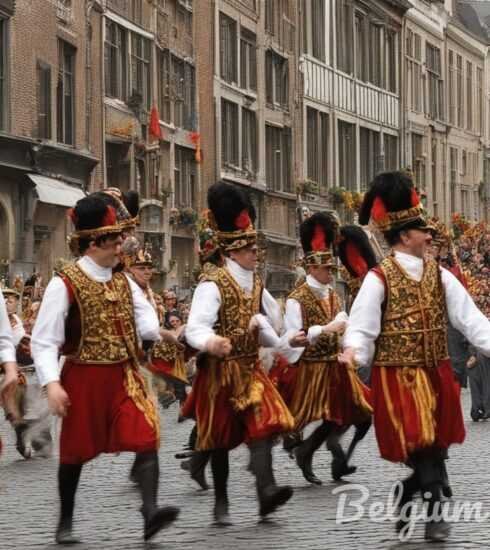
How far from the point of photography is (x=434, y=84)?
70562 millimetres

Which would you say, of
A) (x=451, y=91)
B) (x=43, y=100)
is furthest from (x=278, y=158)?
(x=451, y=91)

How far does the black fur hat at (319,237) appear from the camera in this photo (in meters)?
14.3

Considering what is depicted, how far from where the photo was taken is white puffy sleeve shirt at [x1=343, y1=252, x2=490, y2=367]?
1011 cm

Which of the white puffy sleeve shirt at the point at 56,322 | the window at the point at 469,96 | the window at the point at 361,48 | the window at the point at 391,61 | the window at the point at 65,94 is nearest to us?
the white puffy sleeve shirt at the point at 56,322

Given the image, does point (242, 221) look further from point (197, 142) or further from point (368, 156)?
point (368, 156)

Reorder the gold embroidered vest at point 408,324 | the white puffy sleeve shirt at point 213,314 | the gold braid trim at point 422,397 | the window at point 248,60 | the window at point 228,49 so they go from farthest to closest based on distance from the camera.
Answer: the window at point 248,60 → the window at point 228,49 → the white puffy sleeve shirt at point 213,314 → the gold embroidered vest at point 408,324 → the gold braid trim at point 422,397

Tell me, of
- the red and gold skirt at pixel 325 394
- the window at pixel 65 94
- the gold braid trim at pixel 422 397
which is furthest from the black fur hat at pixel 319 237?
the window at pixel 65 94

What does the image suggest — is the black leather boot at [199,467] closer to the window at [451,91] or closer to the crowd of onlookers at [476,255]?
the crowd of onlookers at [476,255]

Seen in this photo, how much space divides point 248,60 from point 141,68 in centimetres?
910

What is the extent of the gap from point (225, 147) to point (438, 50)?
2701 cm

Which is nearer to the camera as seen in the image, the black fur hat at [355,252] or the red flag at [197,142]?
the black fur hat at [355,252]

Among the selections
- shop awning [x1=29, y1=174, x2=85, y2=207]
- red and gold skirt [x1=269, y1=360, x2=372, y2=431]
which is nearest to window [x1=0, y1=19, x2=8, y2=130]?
shop awning [x1=29, y1=174, x2=85, y2=207]

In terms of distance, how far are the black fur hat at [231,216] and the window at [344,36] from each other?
46.1m

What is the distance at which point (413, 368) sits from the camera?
33.3ft
